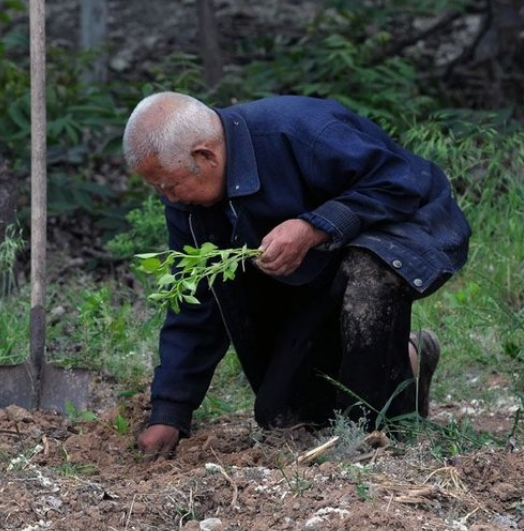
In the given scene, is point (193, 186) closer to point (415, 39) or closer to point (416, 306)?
point (416, 306)

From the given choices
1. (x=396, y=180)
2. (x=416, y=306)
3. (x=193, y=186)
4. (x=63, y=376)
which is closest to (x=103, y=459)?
(x=63, y=376)

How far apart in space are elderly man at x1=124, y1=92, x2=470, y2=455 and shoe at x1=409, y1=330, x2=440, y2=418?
11cm

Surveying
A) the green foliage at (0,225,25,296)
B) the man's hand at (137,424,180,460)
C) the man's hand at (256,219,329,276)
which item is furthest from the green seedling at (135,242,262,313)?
the green foliage at (0,225,25,296)

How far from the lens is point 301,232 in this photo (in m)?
3.71

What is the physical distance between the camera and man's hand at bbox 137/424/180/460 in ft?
13.4

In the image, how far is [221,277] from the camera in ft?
13.2

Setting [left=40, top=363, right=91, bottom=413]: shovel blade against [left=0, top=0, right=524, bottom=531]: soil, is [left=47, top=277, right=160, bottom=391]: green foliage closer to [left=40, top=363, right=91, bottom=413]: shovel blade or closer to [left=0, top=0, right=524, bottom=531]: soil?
[left=40, top=363, right=91, bottom=413]: shovel blade

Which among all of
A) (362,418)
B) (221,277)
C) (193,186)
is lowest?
(362,418)

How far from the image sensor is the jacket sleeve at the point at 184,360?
413 centimetres

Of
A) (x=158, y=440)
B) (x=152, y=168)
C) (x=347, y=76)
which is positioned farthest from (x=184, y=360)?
(x=347, y=76)

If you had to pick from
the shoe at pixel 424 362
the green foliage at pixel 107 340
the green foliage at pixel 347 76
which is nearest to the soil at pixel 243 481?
the shoe at pixel 424 362

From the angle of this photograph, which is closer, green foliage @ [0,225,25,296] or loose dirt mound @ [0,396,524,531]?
loose dirt mound @ [0,396,524,531]

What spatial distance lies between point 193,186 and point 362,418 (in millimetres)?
821

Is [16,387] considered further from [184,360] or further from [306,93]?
[306,93]
